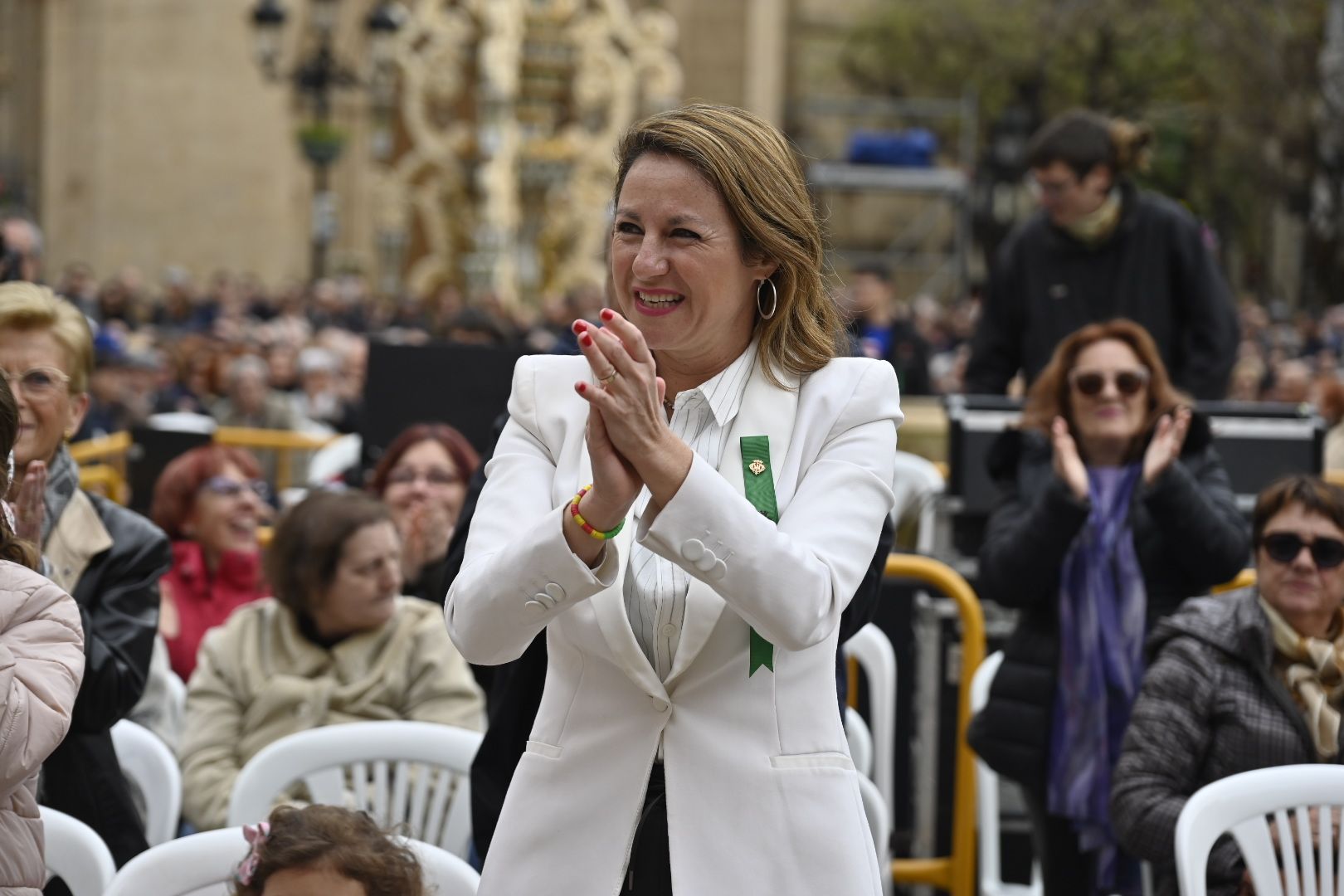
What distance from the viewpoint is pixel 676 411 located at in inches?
116

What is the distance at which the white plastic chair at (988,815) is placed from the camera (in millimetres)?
5461

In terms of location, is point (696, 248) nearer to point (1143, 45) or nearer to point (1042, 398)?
point (1042, 398)

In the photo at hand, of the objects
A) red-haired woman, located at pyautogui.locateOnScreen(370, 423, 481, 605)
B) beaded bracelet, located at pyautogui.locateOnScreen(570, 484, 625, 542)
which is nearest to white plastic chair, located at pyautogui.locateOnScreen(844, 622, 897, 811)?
red-haired woman, located at pyautogui.locateOnScreen(370, 423, 481, 605)

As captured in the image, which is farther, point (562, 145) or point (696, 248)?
point (562, 145)

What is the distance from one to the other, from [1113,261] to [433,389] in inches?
111

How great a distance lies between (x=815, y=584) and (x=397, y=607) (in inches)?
113

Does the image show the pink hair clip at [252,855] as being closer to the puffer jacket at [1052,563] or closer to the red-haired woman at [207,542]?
the puffer jacket at [1052,563]

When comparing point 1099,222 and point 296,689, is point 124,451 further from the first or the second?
point 1099,222

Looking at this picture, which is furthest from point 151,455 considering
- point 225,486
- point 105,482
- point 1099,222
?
point 1099,222

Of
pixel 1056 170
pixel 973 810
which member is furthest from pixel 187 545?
pixel 1056 170

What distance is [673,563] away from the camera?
283 cm

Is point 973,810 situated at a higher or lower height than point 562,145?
lower

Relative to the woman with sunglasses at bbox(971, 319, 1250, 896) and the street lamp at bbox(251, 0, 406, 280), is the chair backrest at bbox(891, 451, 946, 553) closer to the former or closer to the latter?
the woman with sunglasses at bbox(971, 319, 1250, 896)

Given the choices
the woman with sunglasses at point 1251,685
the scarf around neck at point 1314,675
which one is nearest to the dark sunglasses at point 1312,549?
the woman with sunglasses at point 1251,685
